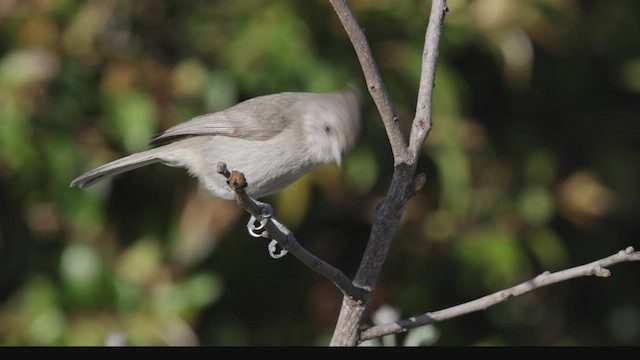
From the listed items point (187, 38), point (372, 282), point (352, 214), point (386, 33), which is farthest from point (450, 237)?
point (372, 282)

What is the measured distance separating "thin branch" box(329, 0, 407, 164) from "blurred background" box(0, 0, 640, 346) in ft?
5.12

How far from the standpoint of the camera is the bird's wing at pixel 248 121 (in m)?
3.11

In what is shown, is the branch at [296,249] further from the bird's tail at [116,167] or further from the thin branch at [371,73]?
the bird's tail at [116,167]

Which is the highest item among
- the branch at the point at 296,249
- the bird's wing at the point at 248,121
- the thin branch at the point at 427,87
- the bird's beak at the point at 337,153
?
the thin branch at the point at 427,87

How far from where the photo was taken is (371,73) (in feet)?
6.98

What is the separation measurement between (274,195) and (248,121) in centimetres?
97

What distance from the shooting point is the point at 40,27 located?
3.94m

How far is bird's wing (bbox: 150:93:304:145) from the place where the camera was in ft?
10.2

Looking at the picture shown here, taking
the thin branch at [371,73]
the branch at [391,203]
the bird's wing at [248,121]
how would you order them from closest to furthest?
the thin branch at [371,73] → the branch at [391,203] → the bird's wing at [248,121]

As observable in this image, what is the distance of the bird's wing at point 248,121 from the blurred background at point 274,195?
538 mm

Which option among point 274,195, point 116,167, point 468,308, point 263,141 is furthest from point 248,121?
point 468,308

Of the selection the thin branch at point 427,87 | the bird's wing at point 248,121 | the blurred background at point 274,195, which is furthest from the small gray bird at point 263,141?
the blurred background at point 274,195

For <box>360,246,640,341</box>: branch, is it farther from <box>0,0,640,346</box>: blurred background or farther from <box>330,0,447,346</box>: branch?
<box>0,0,640,346</box>: blurred background

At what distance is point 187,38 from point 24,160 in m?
0.86
